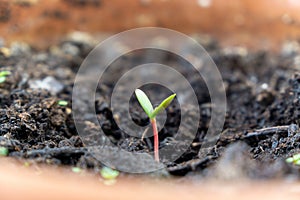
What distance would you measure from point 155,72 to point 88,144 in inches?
32.0

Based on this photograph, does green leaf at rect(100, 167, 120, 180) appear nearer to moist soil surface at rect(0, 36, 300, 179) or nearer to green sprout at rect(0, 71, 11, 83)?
moist soil surface at rect(0, 36, 300, 179)

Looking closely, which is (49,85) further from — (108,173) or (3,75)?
(108,173)

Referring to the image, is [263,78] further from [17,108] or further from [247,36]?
[17,108]

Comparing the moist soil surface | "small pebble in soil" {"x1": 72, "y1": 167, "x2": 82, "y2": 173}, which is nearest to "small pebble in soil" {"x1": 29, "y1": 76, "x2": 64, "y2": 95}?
the moist soil surface

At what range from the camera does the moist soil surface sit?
0.80 meters

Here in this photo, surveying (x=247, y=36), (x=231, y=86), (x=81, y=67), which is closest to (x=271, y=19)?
(x=247, y=36)

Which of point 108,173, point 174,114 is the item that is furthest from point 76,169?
point 174,114

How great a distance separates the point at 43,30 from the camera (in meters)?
1.96

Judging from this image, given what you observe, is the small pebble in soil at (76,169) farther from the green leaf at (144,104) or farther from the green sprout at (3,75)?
the green sprout at (3,75)

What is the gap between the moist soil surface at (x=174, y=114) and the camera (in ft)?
2.61

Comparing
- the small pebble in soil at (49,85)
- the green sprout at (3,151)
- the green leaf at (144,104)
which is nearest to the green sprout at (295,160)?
the green leaf at (144,104)

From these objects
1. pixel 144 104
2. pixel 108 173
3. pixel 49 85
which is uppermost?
pixel 49 85

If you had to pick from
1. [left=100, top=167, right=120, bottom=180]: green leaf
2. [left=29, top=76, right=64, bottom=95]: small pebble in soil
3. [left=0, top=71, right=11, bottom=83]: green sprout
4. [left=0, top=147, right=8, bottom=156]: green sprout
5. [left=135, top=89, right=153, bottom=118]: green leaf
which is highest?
[left=29, top=76, right=64, bottom=95]: small pebble in soil

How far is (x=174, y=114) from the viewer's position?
4.26ft
